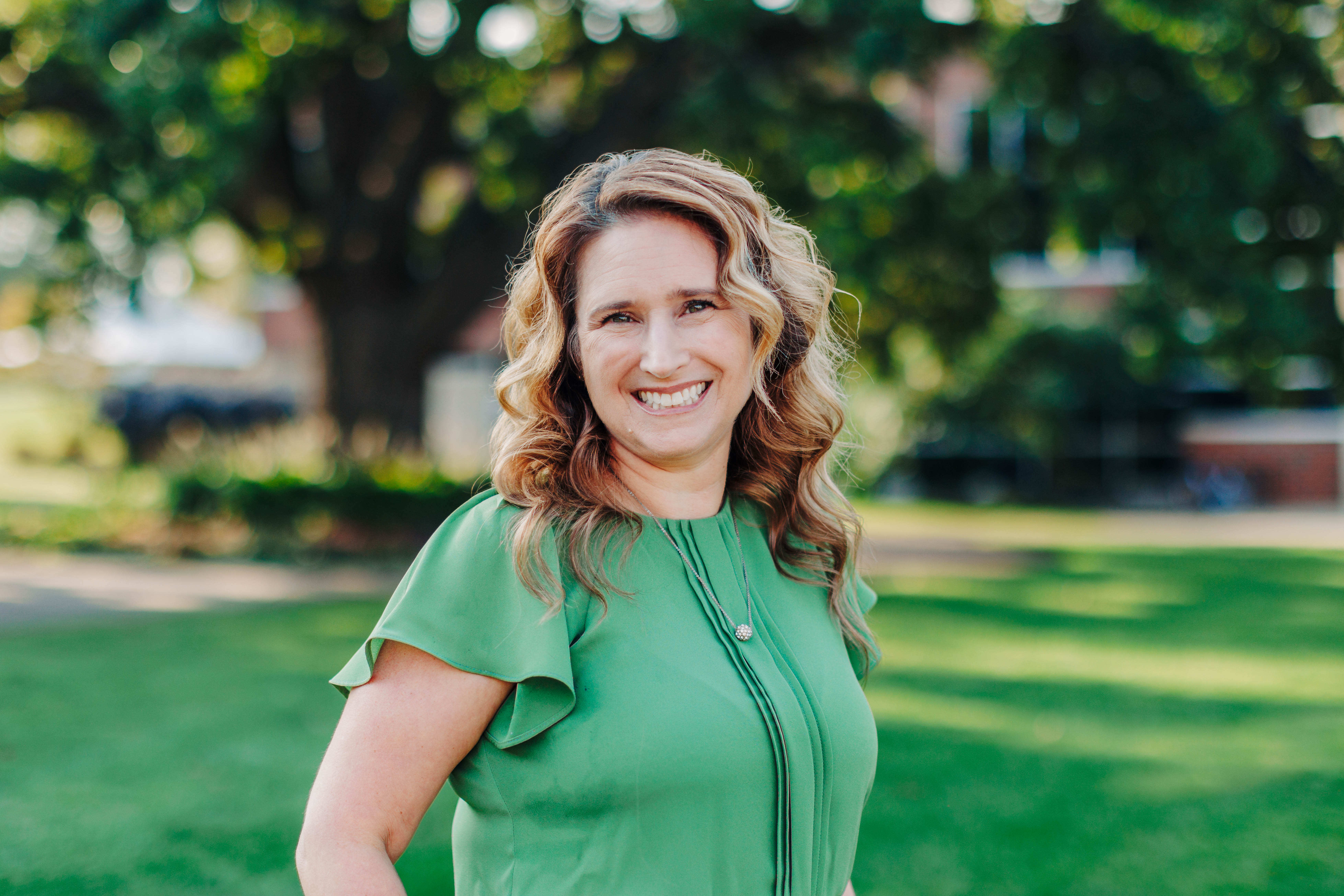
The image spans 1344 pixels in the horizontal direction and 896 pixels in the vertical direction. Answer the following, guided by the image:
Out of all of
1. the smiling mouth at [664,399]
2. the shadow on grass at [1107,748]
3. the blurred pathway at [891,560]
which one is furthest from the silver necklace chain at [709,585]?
the blurred pathway at [891,560]

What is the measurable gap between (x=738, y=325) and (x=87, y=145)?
9.70 meters

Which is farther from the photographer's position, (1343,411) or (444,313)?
(1343,411)

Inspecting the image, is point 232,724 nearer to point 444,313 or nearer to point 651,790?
point 651,790

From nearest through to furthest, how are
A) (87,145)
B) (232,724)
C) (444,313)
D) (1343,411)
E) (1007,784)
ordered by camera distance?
(1007,784) → (232,724) → (87,145) → (444,313) → (1343,411)

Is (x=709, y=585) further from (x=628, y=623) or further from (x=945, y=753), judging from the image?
(x=945, y=753)

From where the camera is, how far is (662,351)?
5.87ft

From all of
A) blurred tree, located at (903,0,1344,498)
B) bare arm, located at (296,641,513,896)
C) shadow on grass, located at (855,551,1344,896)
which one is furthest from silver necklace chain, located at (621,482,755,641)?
blurred tree, located at (903,0,1344,498)

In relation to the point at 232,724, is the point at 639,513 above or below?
above

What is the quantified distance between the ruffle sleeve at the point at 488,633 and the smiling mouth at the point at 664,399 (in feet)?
1.18

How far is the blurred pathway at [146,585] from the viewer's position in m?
9.45

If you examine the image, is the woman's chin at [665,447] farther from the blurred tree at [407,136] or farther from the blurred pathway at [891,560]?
the blurred tree at [407,136]

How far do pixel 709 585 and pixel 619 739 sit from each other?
0.33 metres

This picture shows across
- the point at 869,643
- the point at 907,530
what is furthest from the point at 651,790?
the point at 907,530

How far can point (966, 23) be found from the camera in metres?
9.86
